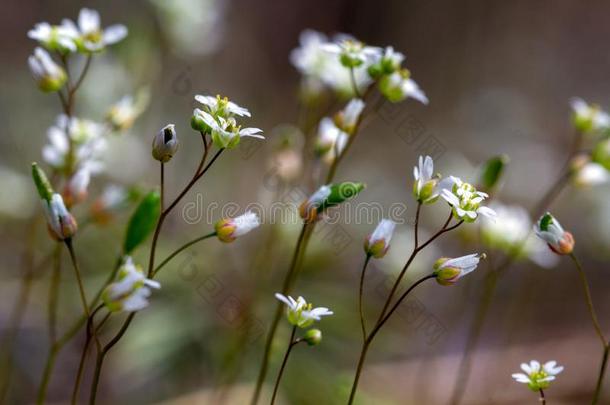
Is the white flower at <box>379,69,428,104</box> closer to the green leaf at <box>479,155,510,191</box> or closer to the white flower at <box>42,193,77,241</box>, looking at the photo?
the green leaf at <box>479,155,510,191</box>

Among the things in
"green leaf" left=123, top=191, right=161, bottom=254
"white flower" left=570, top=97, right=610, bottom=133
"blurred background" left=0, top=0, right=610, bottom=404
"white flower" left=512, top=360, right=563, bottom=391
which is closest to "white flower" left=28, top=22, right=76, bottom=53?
"green leaf" left=123, top=191, right=161, bottom=254

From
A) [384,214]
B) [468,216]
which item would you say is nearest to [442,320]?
[384,214]

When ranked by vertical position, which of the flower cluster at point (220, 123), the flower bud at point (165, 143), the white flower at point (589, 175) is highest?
the white flower at point (589, 175)

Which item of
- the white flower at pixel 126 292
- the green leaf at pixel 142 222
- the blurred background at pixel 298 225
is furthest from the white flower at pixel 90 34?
the white flower at pixel 126 292

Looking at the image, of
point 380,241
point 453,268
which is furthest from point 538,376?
point 380,241

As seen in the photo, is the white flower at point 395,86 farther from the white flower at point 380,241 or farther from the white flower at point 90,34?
the white flower at point 90,34

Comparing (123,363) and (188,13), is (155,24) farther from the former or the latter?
(123,363)

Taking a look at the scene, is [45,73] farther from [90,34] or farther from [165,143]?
[165,143]
